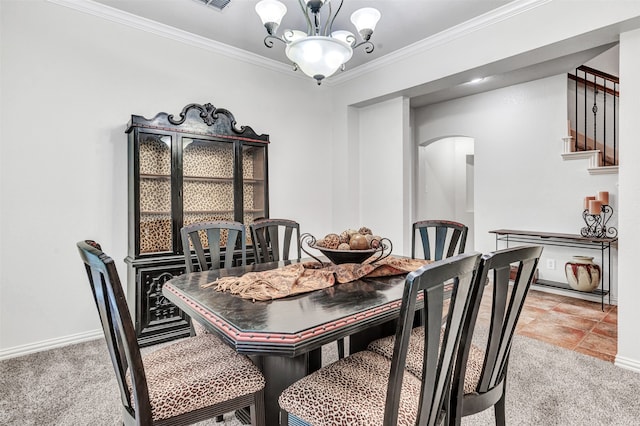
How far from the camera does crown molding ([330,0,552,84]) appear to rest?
2.82 metres

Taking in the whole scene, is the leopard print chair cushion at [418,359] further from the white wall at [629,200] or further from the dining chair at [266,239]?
the white wall at [629,200]

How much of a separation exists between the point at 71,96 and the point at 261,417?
2948mm

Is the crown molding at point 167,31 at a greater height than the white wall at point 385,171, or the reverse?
the crown molding at point 167,31

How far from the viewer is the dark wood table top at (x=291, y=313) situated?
3.48 ft

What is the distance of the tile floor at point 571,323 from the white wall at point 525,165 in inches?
19.7

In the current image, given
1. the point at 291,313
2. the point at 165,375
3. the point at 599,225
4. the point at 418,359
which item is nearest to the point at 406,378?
the point at 418,359

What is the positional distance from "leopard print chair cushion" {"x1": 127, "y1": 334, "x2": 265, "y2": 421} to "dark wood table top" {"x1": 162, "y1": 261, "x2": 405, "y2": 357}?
21 centimetres

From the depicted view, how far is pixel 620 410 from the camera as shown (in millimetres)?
1935

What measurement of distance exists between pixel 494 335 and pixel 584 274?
11.9 ft

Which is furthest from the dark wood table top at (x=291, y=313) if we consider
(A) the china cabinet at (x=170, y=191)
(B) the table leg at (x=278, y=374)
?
(A) the china cabinet at (x=170, y=191)

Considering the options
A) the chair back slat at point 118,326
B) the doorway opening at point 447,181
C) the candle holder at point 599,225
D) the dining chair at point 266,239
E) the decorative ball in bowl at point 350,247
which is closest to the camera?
the chair back slat at point 118,326

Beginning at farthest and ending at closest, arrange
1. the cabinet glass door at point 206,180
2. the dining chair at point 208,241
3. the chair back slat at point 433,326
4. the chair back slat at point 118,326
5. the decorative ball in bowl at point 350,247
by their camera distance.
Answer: the cabinet glass door at point 206,180 → the dining chair at point 208,241 → the decorative ball in bowl at point 350,247 → the chair back slat at point 118,326 → the chair back slat at point 433,326

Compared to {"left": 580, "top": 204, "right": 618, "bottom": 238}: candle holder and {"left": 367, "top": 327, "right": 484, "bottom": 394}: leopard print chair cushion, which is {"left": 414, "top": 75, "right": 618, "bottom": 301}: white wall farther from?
{"left": 367, "top": 327, "right": 484, "bottom": 394}: leopard print chair cushion

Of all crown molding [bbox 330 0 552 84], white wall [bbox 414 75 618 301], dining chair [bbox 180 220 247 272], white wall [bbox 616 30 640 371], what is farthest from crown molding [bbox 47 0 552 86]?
dining chair [bbox 180 220 247 272]
